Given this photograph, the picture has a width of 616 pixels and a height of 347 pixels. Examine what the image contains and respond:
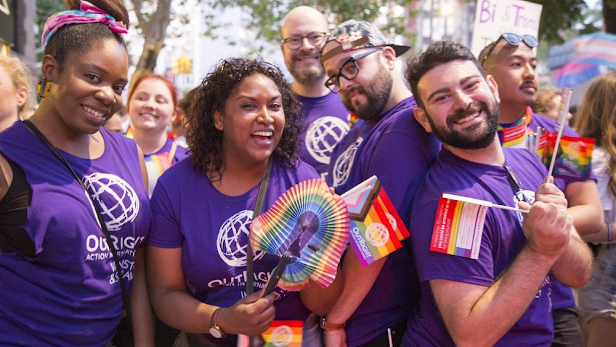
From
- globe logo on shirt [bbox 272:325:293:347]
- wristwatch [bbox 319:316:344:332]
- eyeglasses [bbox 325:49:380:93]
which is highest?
eyeglasses [bbox 325:49:380:93]

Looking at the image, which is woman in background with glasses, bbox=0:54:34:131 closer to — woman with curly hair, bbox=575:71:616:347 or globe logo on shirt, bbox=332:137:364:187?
globe logo on shirt, bbox=332:137:364:187

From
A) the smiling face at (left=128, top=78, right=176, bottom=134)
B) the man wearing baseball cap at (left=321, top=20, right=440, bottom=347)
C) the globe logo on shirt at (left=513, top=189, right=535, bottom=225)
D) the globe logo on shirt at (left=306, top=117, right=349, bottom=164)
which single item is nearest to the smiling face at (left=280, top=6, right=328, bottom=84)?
the globe logo on shirt at (left=306, top=117, right=349, bottom=164)

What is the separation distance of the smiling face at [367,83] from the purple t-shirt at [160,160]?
1.47 m

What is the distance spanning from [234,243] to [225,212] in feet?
0.49

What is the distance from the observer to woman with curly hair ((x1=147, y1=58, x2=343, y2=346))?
2475mm

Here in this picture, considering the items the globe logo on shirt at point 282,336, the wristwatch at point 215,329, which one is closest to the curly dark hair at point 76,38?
the wristwatch at point 215,329

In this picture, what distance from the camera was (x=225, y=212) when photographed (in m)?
2.54

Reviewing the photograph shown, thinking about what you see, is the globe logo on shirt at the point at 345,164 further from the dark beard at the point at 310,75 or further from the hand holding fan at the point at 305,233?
the dark beard at the point at 310,75

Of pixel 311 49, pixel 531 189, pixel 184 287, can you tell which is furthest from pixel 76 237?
pixel 311 49

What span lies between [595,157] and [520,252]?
1.78 meters

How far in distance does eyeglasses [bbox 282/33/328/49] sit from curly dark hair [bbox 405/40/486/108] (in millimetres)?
2102

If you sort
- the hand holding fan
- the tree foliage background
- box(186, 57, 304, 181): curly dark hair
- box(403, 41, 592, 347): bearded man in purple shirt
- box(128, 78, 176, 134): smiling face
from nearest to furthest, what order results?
1. box(403, 41, 592, 347): bearded man in purple shirt
2. the hand holding fan
3. box(186, 57, 304, 181): curly dark hair
4. box(128, 78, 176, 134): smiling face
5. the tree foliage background

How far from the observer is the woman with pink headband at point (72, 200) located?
2188mm

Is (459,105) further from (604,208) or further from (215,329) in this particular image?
(604,208)
